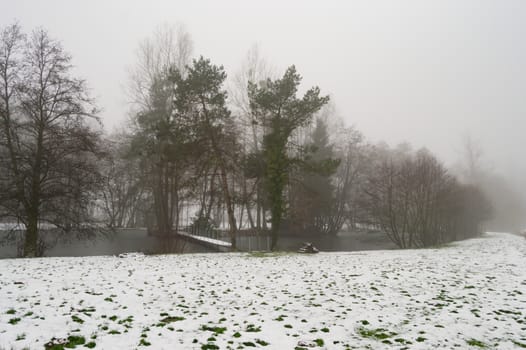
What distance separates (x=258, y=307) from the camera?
741 cm

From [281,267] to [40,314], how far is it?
8.65 meters

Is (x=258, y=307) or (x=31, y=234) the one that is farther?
(x=31, y=234)

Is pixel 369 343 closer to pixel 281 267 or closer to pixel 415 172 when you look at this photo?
pixel 281 267

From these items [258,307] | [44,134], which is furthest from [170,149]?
[258,307]

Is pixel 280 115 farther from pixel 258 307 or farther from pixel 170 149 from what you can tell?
pixel 258 307

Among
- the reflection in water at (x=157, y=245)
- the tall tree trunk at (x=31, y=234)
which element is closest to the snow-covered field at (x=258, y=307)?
the tall tree trunk at (x=31, y=234)

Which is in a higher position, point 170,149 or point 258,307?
point 170,149

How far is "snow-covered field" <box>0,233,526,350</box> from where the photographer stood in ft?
17.8

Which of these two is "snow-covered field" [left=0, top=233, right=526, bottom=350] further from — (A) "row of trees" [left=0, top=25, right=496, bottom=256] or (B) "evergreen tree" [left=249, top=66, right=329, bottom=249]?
(B) "evergreen tree" [left=249, top=66, right=329, bottom=249]

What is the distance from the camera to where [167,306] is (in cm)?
727

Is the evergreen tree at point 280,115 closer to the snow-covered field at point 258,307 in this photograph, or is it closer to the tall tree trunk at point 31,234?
the snow-covered field at point 258,307

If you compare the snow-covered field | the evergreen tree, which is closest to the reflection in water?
the evergreen tree

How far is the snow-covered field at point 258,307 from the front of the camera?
5.42 meters

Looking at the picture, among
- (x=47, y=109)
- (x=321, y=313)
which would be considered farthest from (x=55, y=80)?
(x=321, y=313)
